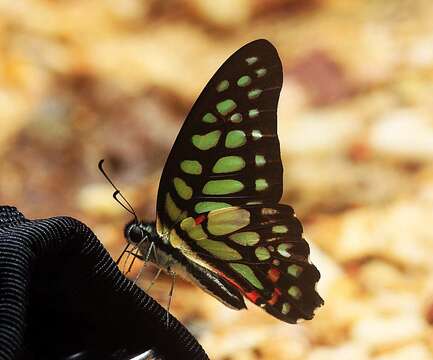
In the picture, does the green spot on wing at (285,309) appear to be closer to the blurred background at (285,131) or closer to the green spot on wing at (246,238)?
the green spot on wing at (246,238)

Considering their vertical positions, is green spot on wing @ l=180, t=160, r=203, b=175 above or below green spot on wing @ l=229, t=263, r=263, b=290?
above

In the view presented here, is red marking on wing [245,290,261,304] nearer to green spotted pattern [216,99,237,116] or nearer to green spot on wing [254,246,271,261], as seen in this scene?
green spot on wing [254,246,271,261]

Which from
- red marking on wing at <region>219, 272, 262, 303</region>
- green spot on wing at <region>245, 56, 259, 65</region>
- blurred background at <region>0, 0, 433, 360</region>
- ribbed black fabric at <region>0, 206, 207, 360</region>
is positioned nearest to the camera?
ribbed black fabric at <region>0, 206, 207, 360</region>

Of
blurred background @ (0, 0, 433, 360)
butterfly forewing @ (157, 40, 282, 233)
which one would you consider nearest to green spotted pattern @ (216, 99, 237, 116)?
butterfly forewing @ (157, 40, 282, 233)

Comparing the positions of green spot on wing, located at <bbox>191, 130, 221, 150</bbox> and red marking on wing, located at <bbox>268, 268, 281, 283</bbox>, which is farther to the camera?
red marking on wing, located at <bbox>268, 268, 281, 283</bbox>

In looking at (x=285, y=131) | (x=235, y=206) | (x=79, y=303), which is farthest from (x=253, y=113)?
(x=285, y=131)

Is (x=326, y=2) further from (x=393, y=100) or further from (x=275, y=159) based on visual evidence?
(x=275, y=159)
